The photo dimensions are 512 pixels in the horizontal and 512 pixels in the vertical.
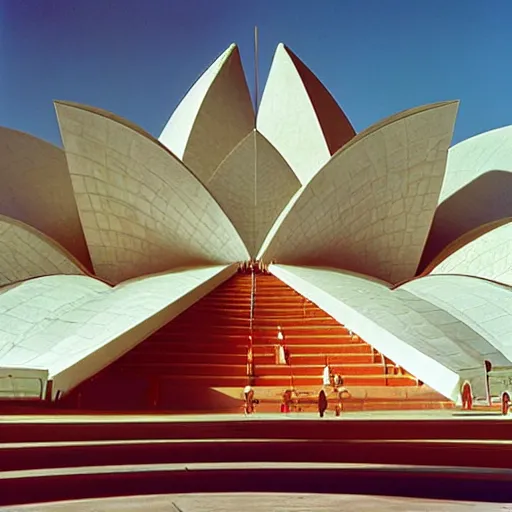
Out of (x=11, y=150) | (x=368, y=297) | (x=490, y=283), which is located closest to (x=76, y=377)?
(x=368, y=297)

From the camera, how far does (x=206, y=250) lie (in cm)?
1081

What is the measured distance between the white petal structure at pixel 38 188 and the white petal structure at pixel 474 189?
26.8ft

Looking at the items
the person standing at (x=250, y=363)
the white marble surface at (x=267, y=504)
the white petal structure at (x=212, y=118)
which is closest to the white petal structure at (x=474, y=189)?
the white petal structure at (x=212, y=118)

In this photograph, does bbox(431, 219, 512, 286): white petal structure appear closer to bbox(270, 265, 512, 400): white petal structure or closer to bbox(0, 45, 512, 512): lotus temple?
Result: bbox(0, 45, 512, 512): lotus temple

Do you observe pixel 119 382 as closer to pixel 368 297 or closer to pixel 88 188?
pixel 368 297

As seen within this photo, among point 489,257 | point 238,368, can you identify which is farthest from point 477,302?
point 238,368

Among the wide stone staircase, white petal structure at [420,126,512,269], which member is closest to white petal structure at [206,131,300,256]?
white petal structure at [420,126,512,269]

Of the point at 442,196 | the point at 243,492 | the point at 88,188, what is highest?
the point at 442,196

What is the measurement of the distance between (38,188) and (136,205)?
2.39m

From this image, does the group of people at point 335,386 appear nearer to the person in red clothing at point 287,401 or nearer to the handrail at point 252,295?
the person in red clothing at point 287,401

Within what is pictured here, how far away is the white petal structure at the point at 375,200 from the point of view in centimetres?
1048

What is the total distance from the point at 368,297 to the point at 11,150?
313 inches

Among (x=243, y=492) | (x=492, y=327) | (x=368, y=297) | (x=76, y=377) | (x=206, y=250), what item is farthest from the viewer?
(x=206, y=250)

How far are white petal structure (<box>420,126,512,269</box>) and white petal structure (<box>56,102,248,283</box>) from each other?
526cm
